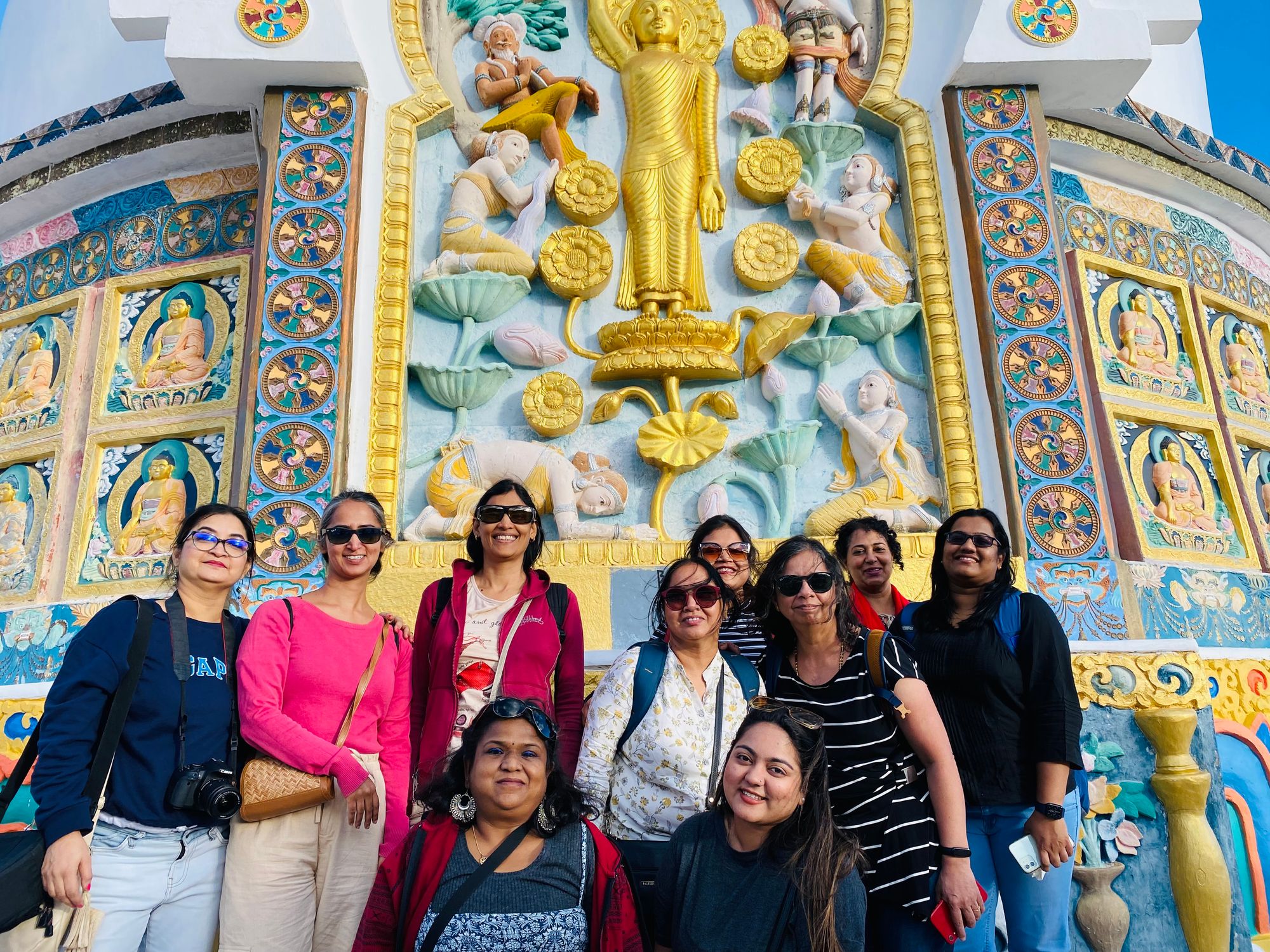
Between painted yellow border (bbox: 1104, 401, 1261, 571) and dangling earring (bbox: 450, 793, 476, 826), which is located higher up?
painted yellow border (bbox: 1104, 401, 1261, 571)

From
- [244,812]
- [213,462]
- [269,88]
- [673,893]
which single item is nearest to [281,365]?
[213,462]

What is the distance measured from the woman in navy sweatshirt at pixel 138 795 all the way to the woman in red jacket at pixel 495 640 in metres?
0.64

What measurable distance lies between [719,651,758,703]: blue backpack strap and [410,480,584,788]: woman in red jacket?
533 mm

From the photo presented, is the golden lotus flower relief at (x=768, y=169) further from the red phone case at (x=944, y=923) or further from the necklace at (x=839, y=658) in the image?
the red phone case at (x=944, y=923)

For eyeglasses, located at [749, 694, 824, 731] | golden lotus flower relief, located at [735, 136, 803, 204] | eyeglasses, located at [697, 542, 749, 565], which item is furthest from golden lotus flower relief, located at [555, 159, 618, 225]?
eyeglasses, located at [749, 694, 824, 731]

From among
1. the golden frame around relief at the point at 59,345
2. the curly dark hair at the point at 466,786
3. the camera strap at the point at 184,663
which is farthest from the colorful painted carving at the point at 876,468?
the golden frame around relief at the point at 59,345

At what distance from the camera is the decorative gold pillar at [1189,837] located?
429cm

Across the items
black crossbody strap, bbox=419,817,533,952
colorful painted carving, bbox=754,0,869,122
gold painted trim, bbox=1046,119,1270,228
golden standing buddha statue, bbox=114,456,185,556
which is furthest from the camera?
gold painted trim, bbox=1046,119,1270,228

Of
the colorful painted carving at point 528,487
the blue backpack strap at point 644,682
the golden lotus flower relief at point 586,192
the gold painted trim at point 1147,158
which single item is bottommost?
the blue backpack strap at point 644,682

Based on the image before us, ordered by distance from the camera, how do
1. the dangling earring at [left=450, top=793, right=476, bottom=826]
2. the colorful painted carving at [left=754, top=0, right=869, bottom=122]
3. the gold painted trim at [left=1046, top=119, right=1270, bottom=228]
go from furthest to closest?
1. the gold painted trim at [left=1046, top=119, right=1270, bottom=228]
2. the colorful painted carving at [left=754, top=0, right=869, bottom=122]
3. the dangling earring at [left=450, top=793, right=476, bottom=826]

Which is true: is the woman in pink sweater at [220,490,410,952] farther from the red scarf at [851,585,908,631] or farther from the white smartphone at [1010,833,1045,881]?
the white smartphone at [1010,833,1045,881]

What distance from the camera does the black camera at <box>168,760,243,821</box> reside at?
2721mm

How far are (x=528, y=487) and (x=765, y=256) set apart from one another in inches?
79.6

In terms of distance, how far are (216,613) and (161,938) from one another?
2.96ft
